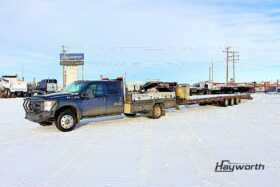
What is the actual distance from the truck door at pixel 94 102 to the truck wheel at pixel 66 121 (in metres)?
0.64

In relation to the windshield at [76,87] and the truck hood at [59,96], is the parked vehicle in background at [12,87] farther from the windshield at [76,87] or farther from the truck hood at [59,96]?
the truck hood at [59,96]

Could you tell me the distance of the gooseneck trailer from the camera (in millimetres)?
10703

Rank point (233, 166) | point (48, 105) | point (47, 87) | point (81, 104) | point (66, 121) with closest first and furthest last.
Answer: point (233, 166)
point (48, 105)
point (66, 121)
point (81, 104)
point (47, 87)

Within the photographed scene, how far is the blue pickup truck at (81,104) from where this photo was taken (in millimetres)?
10672

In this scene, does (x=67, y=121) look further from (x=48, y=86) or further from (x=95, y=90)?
(x=48, y=86)

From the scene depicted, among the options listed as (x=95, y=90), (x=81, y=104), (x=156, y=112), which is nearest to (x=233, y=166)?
(x=81, y=104)

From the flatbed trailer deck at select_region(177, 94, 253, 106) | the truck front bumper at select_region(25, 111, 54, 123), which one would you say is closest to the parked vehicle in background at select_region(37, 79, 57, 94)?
the flatbed trailer deck at select_region(177, 94, 253, 106)

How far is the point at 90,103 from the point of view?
11758 millimetres

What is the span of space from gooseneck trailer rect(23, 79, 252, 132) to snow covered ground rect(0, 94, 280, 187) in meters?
0.57

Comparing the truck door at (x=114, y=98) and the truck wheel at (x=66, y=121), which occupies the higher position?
the truck door at (x=114, y=98)

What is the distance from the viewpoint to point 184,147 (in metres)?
8.07

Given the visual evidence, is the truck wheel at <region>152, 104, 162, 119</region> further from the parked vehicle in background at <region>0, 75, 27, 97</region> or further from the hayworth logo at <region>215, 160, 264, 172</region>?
the parked vehicle in background at <region>0, 75, 27, 97</region>

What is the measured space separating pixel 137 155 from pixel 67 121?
4.46 metres

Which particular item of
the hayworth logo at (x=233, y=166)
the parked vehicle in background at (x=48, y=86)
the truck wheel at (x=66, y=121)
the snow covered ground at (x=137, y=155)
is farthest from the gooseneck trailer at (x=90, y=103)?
the parked vehicle in background at (x=48, y=86)
